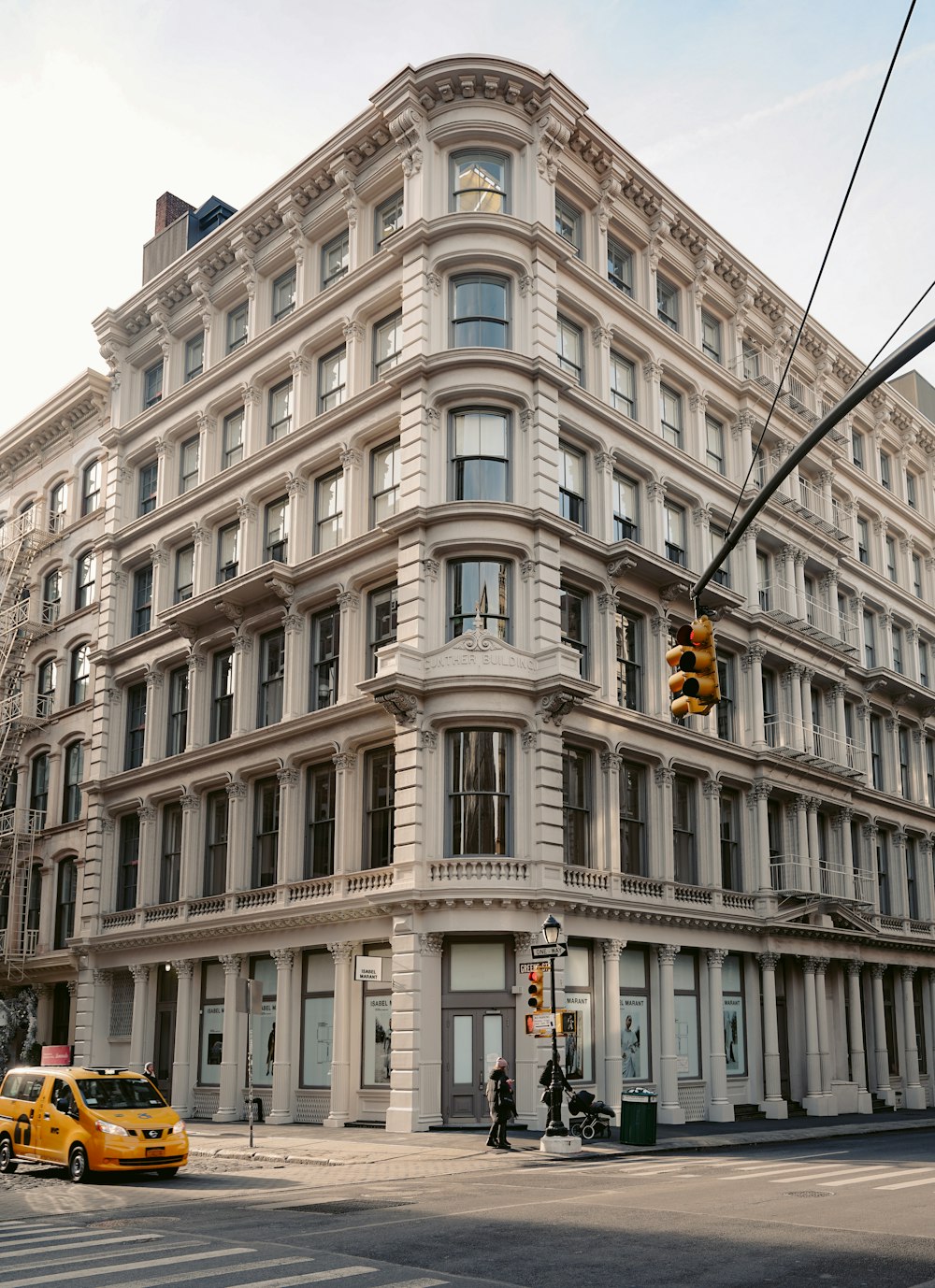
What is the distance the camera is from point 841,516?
47156 mm

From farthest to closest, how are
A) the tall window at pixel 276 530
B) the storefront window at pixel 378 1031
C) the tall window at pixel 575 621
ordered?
the tall window at pixel 276 530
the tall window at pixel 575 621
the storefront window at pixel 378 1031

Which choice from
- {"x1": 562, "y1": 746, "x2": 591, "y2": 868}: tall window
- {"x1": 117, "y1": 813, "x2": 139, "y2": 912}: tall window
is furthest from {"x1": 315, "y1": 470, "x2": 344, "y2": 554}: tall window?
{"x1": 117, "y1": 813, "x2": 139, "y2": 912}: tall window

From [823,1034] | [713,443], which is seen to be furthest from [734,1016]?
[713,443]

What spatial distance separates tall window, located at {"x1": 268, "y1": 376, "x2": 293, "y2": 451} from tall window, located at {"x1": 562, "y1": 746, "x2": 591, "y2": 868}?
1326cm

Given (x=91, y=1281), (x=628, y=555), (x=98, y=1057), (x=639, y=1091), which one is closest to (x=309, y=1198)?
(x=91, y=1281)

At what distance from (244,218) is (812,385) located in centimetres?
2105

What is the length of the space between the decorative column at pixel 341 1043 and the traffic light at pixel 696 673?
1770 cm

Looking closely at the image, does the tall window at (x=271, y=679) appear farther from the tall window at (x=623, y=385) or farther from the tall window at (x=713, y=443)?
the tall window at (x=713, y=443)

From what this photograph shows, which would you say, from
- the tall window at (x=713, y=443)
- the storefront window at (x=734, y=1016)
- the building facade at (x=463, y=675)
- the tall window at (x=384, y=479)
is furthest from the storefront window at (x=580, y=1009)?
the tall window at (x=713, y=443)

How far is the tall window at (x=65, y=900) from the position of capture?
142 feet

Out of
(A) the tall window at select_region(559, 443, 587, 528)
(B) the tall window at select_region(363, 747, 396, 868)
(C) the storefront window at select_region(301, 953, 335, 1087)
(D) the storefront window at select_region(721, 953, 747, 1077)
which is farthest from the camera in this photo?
(D) the storefront window at select_region(721, 953, 747, 1077)

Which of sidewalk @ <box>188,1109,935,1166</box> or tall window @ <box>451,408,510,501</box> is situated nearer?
sidewalk @ <box>188,1109,935,1166</box>

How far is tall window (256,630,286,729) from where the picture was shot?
35.9 meters

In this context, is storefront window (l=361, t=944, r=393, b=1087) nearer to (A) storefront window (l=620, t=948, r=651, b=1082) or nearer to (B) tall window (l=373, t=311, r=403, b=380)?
(A) storefront window (l=620, t=948, r=651, b=1082)
